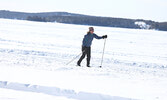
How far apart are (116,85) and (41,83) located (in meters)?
1.62

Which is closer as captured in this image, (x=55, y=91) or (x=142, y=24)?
(x=55, y=91)

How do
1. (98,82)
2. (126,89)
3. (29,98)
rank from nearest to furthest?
(29,98) < (126,89) < (98,82)

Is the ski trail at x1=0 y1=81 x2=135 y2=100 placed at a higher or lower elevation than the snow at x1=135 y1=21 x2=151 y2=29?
higher

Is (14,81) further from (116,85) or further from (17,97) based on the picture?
(116,85)

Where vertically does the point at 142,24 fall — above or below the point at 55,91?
below

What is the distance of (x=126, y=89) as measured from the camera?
6.40 metres

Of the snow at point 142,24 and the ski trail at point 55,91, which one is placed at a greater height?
the ski trail at point 55,91

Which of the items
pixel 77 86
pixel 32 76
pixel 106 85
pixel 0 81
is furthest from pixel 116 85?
pixel 0 81

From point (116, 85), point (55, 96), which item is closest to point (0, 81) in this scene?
A: point (55, 96)

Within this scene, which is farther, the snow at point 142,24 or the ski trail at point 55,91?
the snow at point 142,24

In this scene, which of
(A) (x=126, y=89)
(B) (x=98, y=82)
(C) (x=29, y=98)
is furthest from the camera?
(B) (x=98, y=82)

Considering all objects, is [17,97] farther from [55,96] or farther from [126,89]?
[126,89]

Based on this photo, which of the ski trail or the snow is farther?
the snow

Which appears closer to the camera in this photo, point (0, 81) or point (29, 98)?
point (29, 98)
